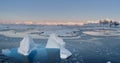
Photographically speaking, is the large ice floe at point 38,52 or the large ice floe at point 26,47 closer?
the large ice floe at point 38,52

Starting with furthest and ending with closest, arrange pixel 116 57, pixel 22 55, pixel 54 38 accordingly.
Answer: pixel 54 38 → pixel 22 55 → pixel 116 57

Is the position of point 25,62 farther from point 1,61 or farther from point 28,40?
point 28,40

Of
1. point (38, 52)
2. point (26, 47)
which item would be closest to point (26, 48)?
point (26, 47)

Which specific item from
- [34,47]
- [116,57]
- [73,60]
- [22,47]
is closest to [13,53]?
[22,47]

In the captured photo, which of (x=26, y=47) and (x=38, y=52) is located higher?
(x=26, y=47)

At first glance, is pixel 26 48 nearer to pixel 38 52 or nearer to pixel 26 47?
pixel 26 47

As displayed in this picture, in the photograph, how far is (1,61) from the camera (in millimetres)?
8867

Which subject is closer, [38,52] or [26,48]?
[26,48]

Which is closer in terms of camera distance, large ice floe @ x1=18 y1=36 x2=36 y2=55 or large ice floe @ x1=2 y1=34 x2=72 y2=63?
large ice floe @ x1=2 y1=34 x2=72 y2=63

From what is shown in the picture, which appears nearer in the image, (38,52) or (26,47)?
(26,47)

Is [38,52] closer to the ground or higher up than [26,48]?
closer to the ground

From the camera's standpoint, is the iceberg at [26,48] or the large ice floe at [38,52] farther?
the iceberg at [26,48]

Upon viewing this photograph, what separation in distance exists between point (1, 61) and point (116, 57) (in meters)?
5.25

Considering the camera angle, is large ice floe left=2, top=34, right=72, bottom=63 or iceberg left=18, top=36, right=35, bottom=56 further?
iceberg left=18, top=36, right=35, bottom=56
